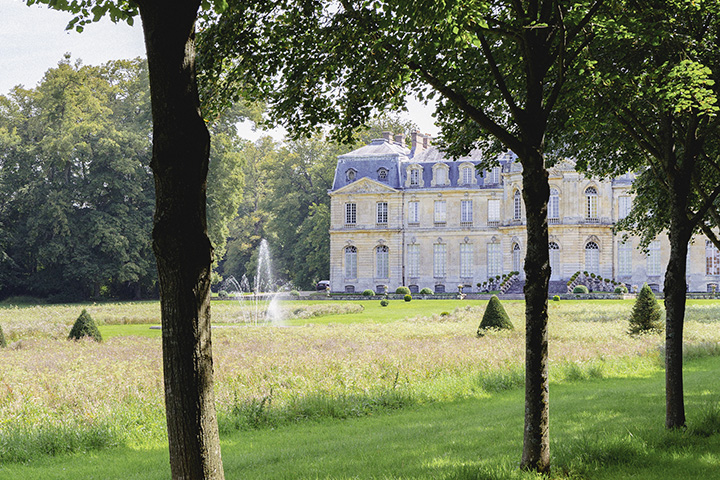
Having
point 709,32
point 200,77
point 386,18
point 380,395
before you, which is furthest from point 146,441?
point 709,32

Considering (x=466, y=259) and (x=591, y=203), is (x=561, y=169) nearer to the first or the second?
(x=591, y=203)

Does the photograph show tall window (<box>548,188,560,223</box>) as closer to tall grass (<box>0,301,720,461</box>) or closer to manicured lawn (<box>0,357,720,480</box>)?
tall grass (<box>0,301,720,461</box>)

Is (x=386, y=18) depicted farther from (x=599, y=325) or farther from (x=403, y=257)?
(x=403, y=257)

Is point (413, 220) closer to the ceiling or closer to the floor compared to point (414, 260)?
closer to the ceiling

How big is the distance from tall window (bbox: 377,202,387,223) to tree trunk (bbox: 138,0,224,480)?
1833 inches

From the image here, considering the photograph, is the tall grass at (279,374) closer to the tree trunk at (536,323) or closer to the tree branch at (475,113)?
the tree trunk at (536,323)

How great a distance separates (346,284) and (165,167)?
4644cm

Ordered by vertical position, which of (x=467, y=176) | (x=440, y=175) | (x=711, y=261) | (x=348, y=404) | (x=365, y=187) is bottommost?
(x=348, y=404)

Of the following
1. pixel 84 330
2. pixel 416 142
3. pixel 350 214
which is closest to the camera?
pixel 84 330

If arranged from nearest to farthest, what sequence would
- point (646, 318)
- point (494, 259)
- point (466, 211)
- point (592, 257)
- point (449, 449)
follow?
point (449, 449) → point (646, 318) → point (592, 257) → point (494, 259) → point (466, 211)

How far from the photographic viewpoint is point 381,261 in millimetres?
50000

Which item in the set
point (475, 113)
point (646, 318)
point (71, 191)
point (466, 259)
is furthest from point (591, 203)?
point (475, 113)

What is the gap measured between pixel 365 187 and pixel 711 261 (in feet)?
73.5

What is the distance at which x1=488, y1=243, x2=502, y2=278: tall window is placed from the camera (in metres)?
47.9
